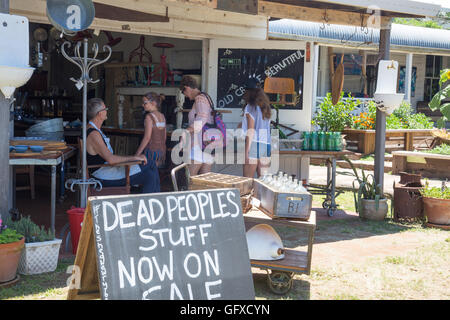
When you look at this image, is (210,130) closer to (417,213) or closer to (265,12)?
(265,12)

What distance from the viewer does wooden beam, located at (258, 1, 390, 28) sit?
6453 millimetres

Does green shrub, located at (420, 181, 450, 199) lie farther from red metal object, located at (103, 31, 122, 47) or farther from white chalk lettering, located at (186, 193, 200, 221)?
red metal object, located at (103, 31, 122, 47)

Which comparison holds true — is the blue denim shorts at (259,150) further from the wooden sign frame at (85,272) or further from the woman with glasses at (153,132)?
the wooden sign frame at (85,272)

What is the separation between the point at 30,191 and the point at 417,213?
5.48 meters

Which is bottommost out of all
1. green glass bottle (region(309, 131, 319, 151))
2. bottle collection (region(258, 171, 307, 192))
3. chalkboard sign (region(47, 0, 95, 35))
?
bottle collection (region(258, 171, 307, 192))

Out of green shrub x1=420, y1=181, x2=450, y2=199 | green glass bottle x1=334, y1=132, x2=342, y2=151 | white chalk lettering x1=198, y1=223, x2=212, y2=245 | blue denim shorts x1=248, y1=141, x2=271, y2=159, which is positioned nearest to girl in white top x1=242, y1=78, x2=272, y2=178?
blue denim shorts x1=248, y1=141, x2=271, y2=159

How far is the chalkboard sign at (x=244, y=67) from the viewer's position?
27.9 ft

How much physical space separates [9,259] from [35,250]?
1.18 ft

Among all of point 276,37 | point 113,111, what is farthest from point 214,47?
point 113,111

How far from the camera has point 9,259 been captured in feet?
13.5

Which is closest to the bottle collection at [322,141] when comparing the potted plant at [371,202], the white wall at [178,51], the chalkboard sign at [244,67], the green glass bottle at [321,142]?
the green glass bottle at [321,142]

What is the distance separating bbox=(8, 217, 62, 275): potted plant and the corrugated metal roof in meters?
6.64
